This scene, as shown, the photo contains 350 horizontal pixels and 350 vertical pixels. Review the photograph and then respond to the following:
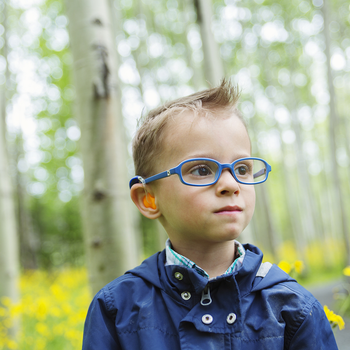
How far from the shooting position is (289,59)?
35.7ft

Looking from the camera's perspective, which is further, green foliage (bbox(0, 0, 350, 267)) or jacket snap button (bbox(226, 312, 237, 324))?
green foliage (bbox(0, 0, 350, 267))

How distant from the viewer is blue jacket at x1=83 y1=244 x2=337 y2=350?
104 cm

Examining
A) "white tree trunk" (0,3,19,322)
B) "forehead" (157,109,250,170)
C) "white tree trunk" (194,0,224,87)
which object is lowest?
"white tree trunk" (0,3,19,322)

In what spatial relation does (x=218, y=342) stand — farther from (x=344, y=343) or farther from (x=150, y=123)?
(x=344, y=343)

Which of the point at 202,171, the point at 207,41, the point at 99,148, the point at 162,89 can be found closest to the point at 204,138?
the point at 202,171

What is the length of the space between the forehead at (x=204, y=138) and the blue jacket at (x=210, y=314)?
40 cm

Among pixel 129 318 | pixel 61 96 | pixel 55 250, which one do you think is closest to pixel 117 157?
pixel 129 318

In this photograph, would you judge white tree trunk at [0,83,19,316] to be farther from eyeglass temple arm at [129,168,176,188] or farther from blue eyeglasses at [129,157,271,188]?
blue eyeglasses at [129,157,271,188]

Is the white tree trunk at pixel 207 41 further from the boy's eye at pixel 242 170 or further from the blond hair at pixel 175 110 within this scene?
the boy's eye at pixel 242 170

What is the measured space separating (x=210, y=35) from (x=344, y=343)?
3.72 m

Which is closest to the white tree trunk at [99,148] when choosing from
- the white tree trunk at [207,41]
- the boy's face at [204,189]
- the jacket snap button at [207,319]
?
the boy's face at [204,189]

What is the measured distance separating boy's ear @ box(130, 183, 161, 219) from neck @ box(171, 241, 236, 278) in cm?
18

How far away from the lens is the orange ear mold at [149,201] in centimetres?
130

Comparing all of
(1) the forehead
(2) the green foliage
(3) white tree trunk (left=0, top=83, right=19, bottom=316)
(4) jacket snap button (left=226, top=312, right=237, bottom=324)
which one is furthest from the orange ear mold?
(2) the green foliage
